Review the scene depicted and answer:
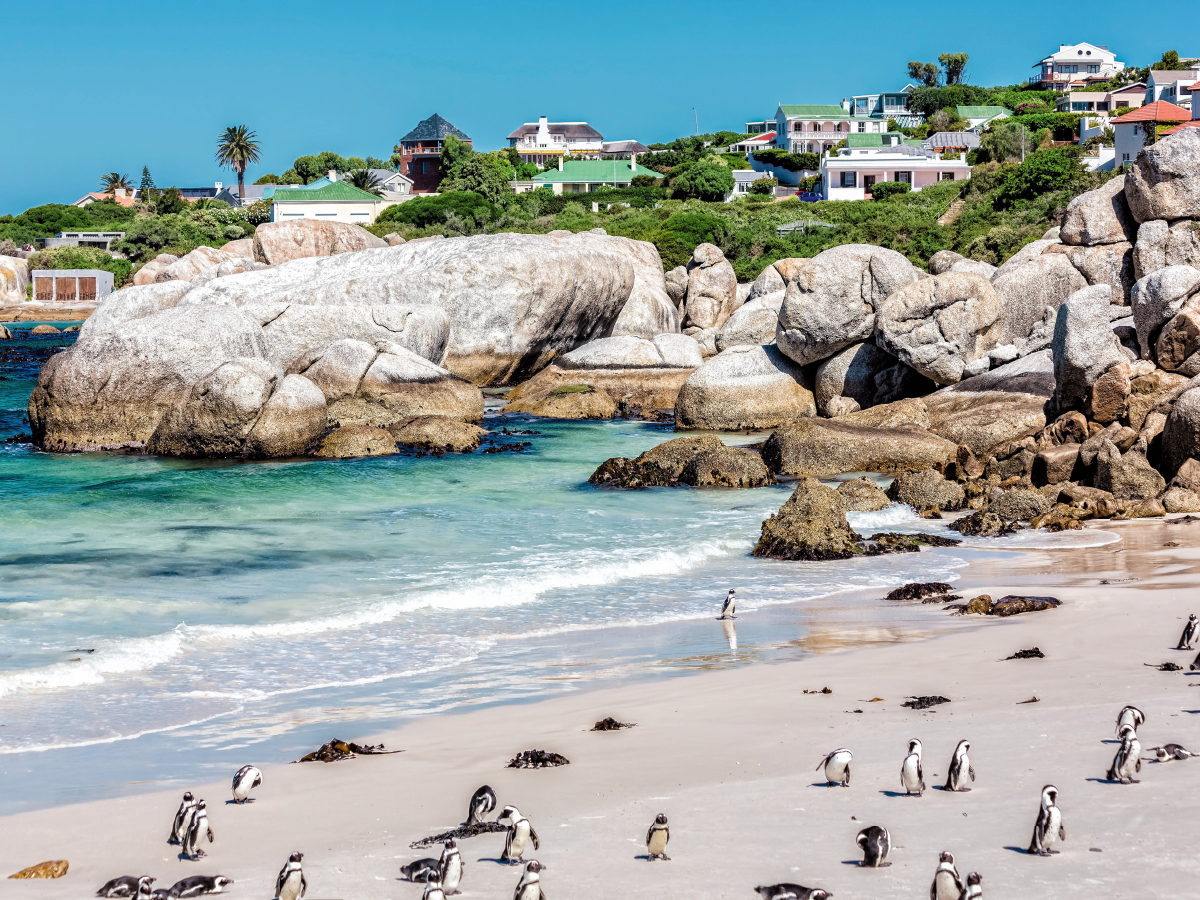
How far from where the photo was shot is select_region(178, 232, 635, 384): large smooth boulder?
1203 inches

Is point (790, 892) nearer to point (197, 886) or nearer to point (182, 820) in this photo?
point (197, 886)

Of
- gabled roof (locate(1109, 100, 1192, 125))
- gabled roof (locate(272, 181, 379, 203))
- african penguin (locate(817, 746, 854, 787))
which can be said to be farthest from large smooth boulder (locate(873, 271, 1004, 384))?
gabled roof (locate(272, 181, 379, 203))

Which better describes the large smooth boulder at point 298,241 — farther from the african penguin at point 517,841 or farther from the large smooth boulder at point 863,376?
the african penguin at point 517,841

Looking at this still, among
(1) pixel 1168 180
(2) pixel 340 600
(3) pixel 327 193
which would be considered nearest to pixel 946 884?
(2) pixel 340 600

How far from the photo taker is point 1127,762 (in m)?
6.30

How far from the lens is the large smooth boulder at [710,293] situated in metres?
38.7

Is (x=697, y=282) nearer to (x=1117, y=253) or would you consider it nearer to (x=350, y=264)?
(x=350, y=264)

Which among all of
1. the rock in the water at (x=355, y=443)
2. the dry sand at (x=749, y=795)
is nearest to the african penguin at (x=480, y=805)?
the dry sand at (x=749, y=795)

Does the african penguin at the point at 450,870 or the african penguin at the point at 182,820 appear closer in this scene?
the african penguin at the point at 450,870

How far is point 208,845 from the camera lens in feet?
20.2

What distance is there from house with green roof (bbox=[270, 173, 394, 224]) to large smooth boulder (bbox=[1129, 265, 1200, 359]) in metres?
69.4

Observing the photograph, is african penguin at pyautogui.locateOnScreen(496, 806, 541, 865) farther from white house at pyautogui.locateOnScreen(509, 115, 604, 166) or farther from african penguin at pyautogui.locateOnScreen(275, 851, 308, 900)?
white house at pyautogui.locateOnScreen(509, 115, 604, 166)

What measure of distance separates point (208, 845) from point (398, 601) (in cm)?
633

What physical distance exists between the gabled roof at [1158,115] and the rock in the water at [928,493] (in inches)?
1932
